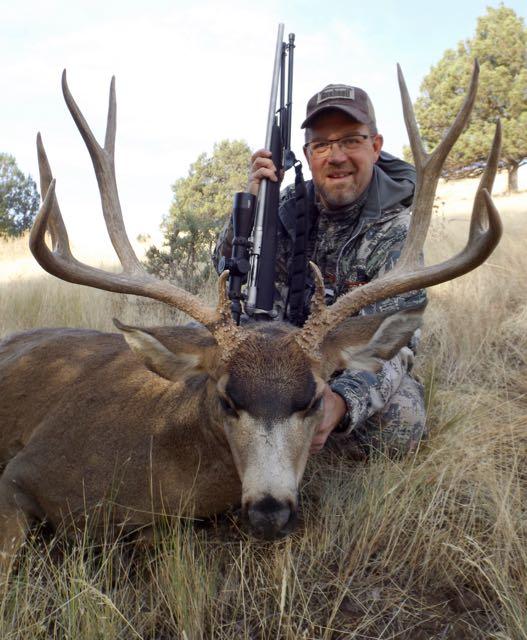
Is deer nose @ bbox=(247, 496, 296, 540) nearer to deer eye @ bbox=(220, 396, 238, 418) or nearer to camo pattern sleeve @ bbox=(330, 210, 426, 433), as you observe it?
deer eye @ bbox=(220, 396, 238, 418)

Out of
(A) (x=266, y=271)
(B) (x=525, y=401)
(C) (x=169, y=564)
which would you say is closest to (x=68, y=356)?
(A) (x=266, y=271)

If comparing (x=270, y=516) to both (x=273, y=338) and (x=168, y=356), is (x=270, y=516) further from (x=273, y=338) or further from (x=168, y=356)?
(x=168, y=356)

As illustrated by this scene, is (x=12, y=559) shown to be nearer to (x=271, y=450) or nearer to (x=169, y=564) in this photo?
(x=169, y=564)

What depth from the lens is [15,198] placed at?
27219 mm

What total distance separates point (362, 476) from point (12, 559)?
1.87 meters

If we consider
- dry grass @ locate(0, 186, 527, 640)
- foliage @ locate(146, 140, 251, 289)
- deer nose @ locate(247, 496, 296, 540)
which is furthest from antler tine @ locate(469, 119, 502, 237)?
foliage @ locate(146, 140, 251, 289)

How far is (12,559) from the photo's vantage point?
2779mm

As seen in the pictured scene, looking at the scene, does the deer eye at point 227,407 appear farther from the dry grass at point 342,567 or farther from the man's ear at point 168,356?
the dry grass at point 342,567

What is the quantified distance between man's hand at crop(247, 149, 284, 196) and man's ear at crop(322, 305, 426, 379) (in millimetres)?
1734

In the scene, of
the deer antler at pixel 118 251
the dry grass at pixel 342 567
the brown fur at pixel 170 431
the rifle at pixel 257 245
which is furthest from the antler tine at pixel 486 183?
the rifle at pixel 257 245

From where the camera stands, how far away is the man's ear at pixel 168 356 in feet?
9.70

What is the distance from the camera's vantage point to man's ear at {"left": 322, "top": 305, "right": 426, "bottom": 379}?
118 inches

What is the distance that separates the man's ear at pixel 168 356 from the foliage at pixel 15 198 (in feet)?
76.0

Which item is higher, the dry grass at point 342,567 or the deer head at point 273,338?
the deer head at point 273,338
